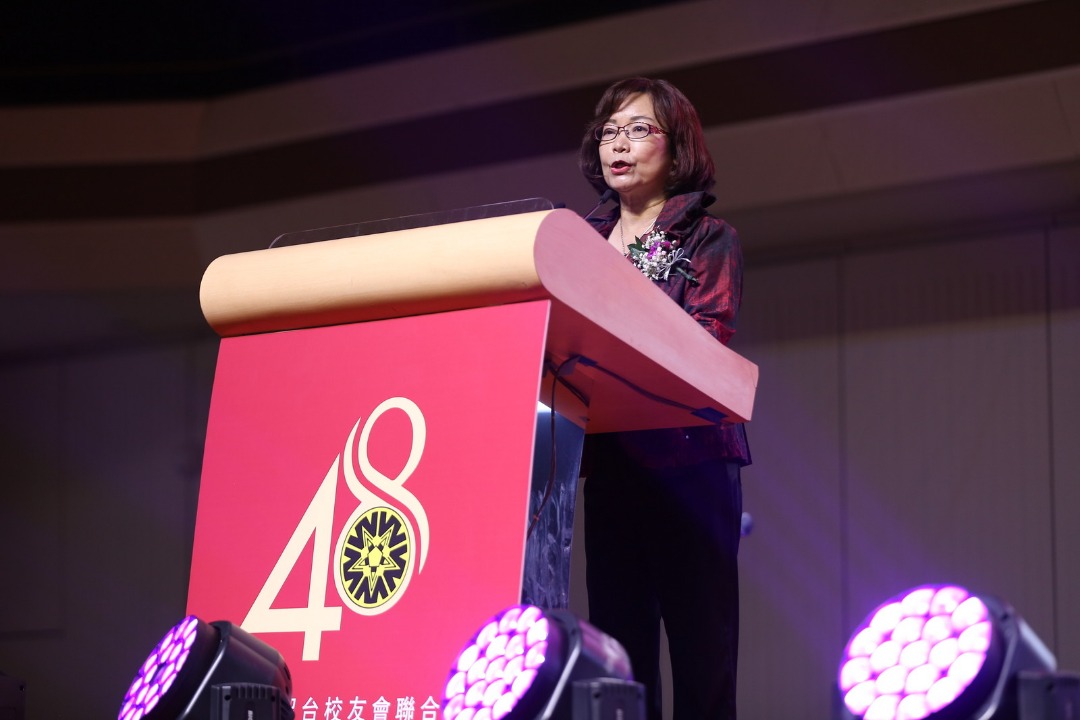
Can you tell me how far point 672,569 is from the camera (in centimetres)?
176

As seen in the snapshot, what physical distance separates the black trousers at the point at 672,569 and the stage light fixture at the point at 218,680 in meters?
0.57

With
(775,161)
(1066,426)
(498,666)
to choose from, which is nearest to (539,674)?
(498,666)

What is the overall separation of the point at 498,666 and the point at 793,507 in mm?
3898

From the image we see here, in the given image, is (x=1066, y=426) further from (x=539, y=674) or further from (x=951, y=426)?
(x=539, y=674)

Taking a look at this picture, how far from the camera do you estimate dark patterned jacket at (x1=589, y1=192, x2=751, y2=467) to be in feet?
5.73

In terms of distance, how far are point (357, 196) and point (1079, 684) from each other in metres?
4.18

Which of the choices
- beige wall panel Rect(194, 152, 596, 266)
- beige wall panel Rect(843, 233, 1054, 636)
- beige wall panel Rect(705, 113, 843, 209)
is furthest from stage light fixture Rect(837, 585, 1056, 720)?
beige wall panel Rect(843, 233, 1054, 636)

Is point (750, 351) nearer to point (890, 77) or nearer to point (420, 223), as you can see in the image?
point (890, 77)

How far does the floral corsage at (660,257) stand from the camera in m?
1.79

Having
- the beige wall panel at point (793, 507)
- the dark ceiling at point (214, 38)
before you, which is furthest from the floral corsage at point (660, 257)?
the beige wall panel at point (793, 507)

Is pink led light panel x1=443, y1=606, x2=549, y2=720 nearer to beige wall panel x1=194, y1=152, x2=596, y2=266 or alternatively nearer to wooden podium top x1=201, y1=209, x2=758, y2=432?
wooden podium top x1=201, y1=209, x2=758, y2=432

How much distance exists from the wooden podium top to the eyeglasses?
1.55 ft

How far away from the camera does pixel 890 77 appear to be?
161 inches

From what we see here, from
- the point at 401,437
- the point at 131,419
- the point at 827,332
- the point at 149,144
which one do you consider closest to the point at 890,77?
the point at 827,332
